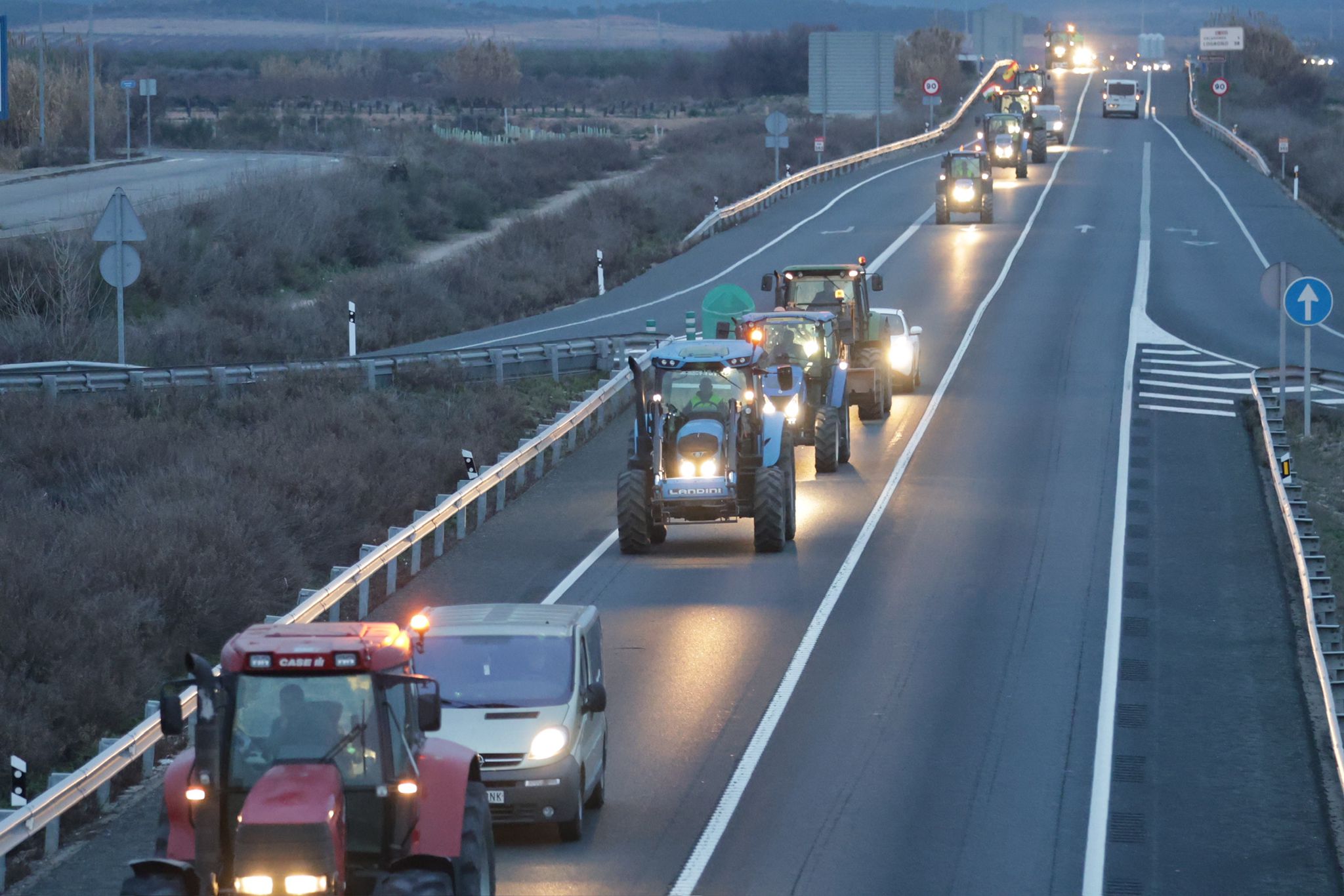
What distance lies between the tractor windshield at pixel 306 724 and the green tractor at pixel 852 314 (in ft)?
70.2

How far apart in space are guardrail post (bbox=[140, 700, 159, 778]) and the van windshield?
278 cm

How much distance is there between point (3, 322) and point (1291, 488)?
82.2 feet

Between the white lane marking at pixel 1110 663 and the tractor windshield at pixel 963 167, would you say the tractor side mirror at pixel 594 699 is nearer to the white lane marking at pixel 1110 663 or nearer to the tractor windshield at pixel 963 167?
the white lane marking at pixel 1110 663

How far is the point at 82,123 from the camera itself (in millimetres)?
80875

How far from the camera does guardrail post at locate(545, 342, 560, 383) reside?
35.8m

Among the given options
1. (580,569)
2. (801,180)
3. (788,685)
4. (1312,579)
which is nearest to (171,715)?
(788,685)

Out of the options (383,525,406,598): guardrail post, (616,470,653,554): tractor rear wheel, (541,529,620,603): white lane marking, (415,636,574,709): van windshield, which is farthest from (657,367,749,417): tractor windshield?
(415,636,574,709): van windshield

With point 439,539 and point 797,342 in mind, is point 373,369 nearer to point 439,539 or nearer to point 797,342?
point 797,342

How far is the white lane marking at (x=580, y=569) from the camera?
2103cm

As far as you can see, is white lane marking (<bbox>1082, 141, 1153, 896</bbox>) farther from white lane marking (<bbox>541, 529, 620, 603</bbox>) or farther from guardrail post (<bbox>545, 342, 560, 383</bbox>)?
guardrail post (<bbox>545, 342, 560, 383</bbox>)

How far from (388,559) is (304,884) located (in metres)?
11.8

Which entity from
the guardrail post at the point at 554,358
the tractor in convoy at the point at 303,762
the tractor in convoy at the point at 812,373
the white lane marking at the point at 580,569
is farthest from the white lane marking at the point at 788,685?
the guardrail post at the point at 554,358

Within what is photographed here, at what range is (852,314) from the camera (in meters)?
31.4

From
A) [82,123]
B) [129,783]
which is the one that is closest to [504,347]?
[129,783]
